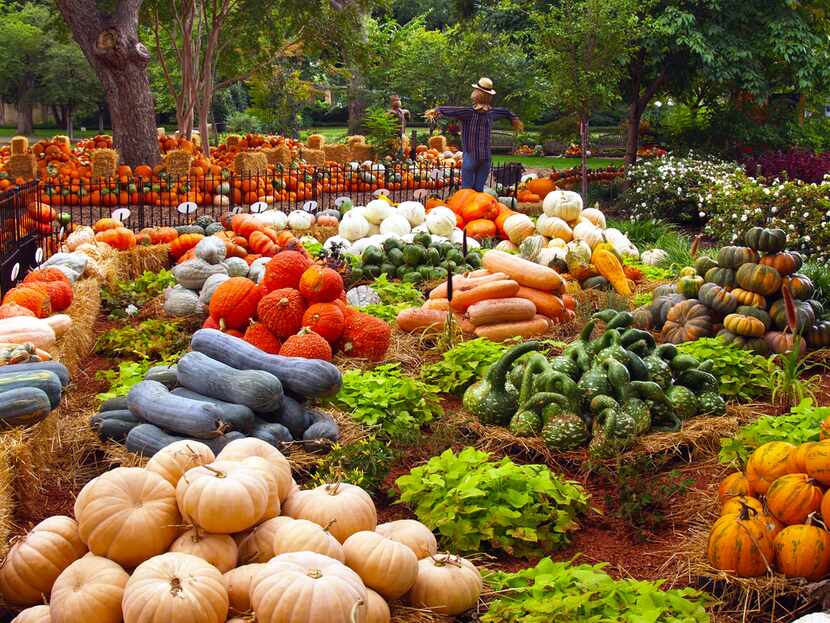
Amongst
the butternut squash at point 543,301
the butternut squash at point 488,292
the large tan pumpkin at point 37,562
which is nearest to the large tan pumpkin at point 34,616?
the large tan pumpkin at point 37,562

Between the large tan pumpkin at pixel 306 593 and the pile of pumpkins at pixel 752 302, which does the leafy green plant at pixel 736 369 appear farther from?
the large tan pumpkin at pixel 306 593

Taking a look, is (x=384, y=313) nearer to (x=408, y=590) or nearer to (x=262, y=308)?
(x=262, y=308)

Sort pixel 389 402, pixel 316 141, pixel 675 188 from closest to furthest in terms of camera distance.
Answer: pixel 389 402 → pixel 675 188 → pixel 316 141

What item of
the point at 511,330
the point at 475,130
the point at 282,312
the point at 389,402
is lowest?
the point at 389,402

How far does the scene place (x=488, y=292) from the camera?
7.88 metres

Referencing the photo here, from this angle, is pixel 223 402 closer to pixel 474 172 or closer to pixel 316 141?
pixel 474 172

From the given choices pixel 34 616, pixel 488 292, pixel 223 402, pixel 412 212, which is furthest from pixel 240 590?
pixel 412 212

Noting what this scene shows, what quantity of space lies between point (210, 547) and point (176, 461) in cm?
49

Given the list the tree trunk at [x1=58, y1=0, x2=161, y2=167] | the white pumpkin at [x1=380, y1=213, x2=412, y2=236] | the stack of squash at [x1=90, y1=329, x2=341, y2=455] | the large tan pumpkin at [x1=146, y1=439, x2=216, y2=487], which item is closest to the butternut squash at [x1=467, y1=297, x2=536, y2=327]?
the stack of squash at [x1=90, y1=329, x2=341, y2=455]

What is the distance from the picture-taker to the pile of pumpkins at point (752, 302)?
7.17 metres

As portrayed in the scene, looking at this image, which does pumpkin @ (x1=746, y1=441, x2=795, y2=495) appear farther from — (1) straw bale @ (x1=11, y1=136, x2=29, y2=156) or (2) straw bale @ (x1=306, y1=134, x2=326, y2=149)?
(2) straw bale @ (x1=306, y1=134, x2=326, y2=149)

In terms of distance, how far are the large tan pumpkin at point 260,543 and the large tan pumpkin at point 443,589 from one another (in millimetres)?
558

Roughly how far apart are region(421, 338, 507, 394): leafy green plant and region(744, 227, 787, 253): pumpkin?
225cm

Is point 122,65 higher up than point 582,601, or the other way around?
point 122,65
